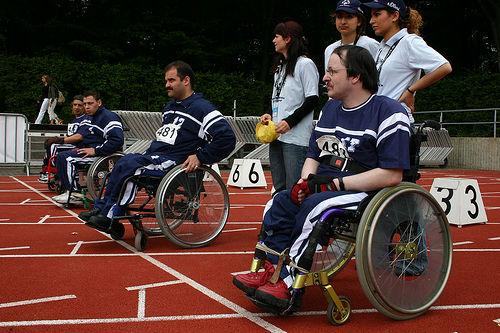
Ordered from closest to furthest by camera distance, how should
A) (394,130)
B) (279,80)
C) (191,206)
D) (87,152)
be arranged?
1. (394,130)
2. (279,80)
3. (191,206)
4. (87,152)

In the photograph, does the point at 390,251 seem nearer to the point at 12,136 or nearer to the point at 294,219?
the point at 294,219

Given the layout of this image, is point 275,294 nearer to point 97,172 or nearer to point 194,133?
point 194,133

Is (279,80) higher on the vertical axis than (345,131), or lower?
higher

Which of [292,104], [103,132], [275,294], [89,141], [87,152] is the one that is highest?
[292,104]

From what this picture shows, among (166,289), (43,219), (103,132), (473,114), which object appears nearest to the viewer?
(166,289)

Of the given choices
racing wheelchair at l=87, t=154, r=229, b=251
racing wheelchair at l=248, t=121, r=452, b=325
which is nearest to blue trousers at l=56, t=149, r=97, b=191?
racing wheelchair at l=87, t=154, r=229, b=251

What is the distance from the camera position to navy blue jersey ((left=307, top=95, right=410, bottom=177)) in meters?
3.32

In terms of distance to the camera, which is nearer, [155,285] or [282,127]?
[155,285]

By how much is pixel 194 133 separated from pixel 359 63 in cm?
224

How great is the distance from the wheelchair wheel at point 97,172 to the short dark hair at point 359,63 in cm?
432

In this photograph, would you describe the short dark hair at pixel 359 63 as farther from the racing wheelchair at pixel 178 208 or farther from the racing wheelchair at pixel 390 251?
the racing wheelchair at pixel 178 208

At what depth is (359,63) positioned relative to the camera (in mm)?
3459

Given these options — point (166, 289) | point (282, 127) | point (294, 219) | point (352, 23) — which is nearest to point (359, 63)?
point (294, 219)

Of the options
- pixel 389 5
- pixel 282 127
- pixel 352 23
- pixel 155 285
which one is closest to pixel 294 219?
pixel 155 285
